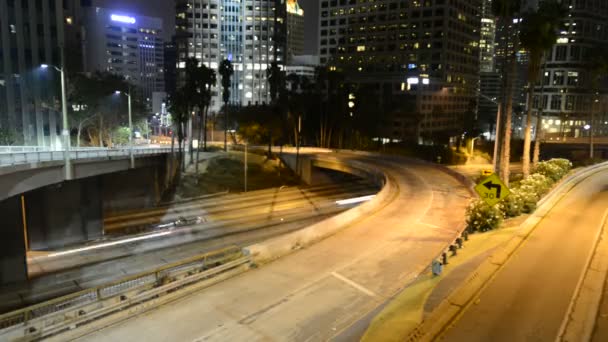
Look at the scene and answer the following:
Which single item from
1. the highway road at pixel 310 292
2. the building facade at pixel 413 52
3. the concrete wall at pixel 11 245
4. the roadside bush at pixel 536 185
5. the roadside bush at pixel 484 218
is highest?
the building facade at pixel 413 52

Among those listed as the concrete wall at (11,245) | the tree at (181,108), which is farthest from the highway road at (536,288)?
the tree at (181,108)

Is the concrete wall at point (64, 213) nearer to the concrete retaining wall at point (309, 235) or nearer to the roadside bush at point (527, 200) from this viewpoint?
the concrete retaining wall at point (309, 235)

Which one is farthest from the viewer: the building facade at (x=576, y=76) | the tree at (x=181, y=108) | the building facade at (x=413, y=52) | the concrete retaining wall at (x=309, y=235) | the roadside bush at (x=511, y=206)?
the building facade at (x=413, y=52)

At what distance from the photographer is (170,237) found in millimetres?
45000

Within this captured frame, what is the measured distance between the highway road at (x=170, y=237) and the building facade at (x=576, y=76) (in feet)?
304

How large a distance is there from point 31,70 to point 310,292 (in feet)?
222

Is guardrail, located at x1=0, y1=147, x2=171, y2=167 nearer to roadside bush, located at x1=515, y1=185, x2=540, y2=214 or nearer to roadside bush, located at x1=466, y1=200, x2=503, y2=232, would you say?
roadside bush, located at x1=466, y1=200, x2=503, y2=232

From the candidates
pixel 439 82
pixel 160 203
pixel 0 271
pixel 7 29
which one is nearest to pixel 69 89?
pixel 7 29

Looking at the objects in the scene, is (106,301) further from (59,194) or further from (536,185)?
(59,194)

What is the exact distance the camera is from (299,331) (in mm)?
14312

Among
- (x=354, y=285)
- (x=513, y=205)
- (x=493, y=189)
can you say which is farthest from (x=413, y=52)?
(x=354, y=285)

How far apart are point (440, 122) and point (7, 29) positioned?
4802 inches

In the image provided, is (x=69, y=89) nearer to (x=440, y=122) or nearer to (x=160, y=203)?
(x=160, y=203)

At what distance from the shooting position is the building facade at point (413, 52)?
14375cm
